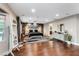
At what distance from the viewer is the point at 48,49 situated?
273 cm

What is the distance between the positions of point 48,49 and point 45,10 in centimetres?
103

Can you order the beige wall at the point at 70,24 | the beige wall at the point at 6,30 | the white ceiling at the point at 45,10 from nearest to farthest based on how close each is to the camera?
the beige wall at the point at 6,30 → the white ceiling at the point at 45,10 → the beige wall at the point at 70,24

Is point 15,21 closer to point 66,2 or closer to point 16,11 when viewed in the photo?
point 16,11

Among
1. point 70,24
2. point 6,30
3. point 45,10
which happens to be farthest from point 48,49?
point 6,30

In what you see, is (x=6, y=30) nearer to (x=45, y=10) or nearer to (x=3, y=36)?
(x=3, y=36)

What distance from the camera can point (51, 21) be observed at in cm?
281

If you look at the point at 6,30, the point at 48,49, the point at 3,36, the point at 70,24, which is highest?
the point at 70,24

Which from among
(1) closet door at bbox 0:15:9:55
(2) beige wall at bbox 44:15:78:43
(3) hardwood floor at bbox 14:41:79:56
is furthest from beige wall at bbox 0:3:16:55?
(2) beige wall at bbox 44:15:78:43

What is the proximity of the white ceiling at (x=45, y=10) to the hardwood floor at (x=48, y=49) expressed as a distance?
663 mm

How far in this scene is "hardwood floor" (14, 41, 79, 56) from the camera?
2.52 meters

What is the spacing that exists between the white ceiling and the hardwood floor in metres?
0.66

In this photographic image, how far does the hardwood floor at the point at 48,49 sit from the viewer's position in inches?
99.2

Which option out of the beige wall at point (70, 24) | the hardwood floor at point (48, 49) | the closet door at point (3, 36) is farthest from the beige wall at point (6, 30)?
the beige wall at point (70, 24)

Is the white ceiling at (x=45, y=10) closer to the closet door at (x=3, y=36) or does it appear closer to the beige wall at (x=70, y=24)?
the beige wall at (x=70, y=24)
